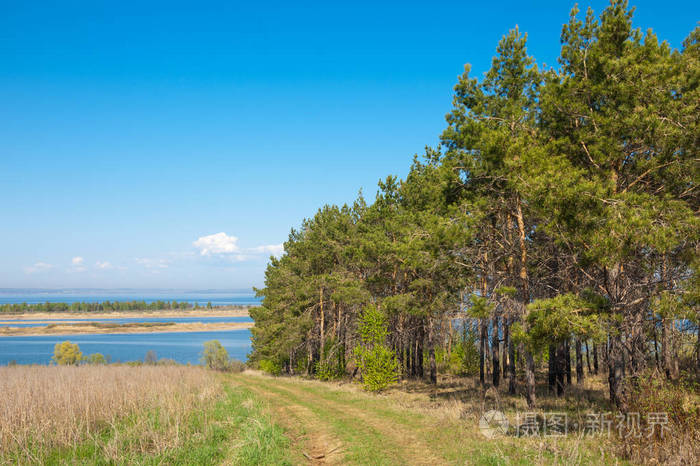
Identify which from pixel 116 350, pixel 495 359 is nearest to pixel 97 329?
pixel 116 350

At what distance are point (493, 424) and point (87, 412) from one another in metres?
10.7

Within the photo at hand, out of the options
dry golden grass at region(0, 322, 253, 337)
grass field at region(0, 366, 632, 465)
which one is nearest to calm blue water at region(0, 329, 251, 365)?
→ dry golden grass at region(0, 322, 253, 337)

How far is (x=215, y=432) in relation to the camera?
1040cm

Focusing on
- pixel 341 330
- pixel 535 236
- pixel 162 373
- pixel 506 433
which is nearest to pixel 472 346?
pixel 341 330

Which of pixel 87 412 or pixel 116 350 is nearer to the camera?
pixel 87 412

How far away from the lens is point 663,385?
8875 mm

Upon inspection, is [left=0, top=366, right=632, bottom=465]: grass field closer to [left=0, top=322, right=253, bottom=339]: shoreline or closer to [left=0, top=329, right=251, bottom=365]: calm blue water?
[left=0, top=329, right=251, bottom=365]: calm blue water

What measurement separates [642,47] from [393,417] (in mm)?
13368

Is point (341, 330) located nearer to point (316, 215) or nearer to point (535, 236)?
point (316, 215)

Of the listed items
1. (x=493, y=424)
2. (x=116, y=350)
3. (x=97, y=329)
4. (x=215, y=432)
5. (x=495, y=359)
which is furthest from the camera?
(x=97, y=329)

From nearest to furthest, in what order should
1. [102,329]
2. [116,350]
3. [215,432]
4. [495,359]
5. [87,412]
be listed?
[87,412] < [215,432] < [495,359] < [116,350] < [102,329]

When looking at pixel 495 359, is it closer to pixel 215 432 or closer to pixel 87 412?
pixel 215 432

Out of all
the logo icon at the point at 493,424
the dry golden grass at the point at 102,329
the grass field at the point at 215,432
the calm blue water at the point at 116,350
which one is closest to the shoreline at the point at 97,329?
the dry golden grass at the point at 102,329

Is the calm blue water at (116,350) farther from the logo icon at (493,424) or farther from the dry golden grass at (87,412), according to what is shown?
the logo icon at (493,424)
